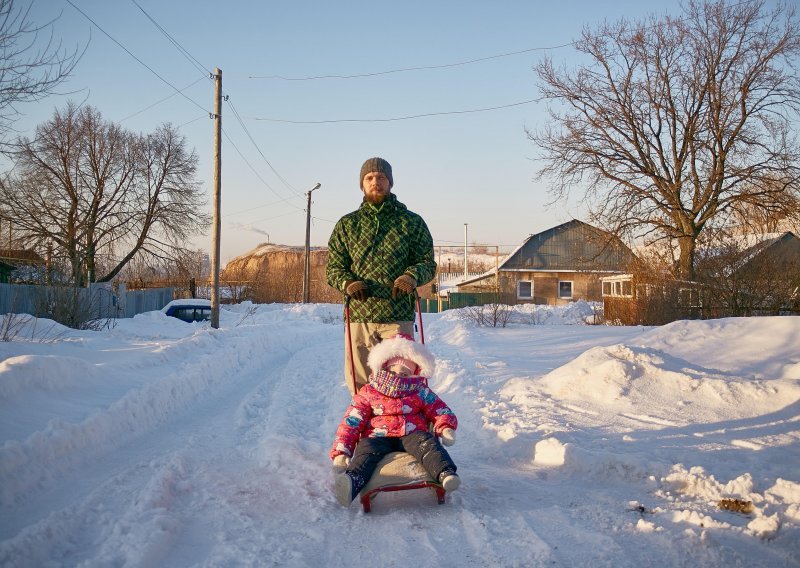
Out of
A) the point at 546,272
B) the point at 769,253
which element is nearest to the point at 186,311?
the point at 769,253

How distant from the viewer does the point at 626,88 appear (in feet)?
78.3

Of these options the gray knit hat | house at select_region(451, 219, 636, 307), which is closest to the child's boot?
the gray knit hat

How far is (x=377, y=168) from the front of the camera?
487 centimetres

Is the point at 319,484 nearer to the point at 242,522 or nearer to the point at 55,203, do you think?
the point at 242,522

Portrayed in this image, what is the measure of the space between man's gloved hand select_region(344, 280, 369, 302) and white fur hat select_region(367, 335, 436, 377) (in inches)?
18.3

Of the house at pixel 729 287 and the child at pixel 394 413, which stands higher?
the house at pixel 729 287

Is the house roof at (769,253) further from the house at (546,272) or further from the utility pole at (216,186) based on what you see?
the house at (546,272)

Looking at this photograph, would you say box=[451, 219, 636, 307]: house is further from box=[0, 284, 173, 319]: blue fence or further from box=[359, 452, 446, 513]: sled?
box=[359, 452, 446, 513]: sled

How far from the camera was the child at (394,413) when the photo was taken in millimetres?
4105

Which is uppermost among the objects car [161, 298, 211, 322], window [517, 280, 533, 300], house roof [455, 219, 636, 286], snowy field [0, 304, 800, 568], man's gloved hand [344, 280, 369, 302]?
house roof [455, 219, 636, 286]

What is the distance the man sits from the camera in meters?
4.75

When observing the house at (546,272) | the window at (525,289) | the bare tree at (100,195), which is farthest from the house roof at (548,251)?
the bare tree at (100,195)

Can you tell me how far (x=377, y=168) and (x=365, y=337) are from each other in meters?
1.41

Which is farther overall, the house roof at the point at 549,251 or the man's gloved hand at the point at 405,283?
the house roof at the point at 549,251
